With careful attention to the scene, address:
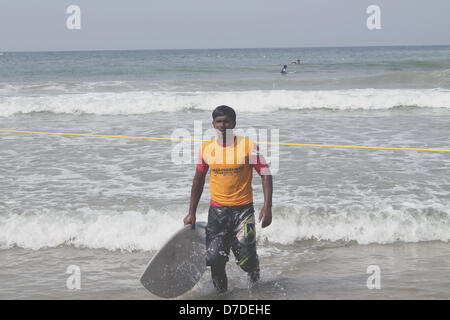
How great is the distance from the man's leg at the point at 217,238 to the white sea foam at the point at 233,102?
463 inches

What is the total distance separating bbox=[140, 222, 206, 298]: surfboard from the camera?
3932mm

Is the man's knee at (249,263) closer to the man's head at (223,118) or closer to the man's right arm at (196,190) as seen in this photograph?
the man's right arm at (196,190)

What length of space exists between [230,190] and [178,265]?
810mm

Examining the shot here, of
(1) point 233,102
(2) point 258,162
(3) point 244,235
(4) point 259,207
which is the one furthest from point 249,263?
(1) point 233,102

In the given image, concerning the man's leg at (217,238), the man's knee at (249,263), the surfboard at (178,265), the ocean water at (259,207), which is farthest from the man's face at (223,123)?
the ocean water at (259,207)

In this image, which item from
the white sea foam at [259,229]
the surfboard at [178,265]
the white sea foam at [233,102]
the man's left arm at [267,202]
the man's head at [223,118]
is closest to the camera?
the man's head at [223,118]

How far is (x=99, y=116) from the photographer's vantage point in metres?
14.8

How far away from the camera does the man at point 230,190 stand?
3.67 m

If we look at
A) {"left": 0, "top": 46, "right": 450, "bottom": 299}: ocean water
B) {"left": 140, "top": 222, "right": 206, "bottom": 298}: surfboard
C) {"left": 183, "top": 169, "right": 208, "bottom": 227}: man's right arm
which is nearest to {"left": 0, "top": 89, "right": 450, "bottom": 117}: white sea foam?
{"left": 0, "top": 46, "right": 450, "bottom": 299}: ocean water

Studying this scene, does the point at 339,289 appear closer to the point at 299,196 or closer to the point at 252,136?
the point at 299,196

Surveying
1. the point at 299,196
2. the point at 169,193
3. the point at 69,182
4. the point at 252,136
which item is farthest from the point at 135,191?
the point at 252,136

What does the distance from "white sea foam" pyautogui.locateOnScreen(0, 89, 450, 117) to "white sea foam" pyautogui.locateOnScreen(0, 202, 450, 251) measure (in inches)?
384

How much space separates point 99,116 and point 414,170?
32.0ft
